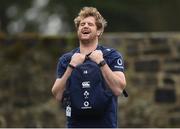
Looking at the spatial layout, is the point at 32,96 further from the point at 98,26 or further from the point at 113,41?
the point at 98,26

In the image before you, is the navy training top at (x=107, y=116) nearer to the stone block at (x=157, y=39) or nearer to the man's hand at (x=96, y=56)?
the man's hand at (x=96, y=56)

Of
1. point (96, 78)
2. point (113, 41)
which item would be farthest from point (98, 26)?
point (113, 41)

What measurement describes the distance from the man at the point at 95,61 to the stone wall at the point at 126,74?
5511mm

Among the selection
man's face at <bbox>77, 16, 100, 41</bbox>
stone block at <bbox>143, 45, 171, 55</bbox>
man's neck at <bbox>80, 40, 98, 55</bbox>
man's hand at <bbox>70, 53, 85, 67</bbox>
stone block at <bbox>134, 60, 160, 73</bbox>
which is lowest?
stone block at <bbox>134, 60, 160, 73</bbox>

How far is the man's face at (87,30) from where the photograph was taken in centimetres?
618

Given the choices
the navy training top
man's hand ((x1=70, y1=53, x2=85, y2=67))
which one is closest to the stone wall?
the navy training top

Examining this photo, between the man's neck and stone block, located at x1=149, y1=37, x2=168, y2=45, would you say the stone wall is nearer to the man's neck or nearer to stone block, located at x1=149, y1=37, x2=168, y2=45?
stone block, located at x1=149, y1=37, x2=168, y2=45

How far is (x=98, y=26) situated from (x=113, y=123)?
0.73 m

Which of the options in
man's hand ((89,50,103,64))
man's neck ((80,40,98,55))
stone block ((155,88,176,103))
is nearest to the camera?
man's hand ((89,50,103,64))

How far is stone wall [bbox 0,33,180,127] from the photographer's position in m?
11.8

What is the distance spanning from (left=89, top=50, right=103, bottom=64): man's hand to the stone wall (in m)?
5.63

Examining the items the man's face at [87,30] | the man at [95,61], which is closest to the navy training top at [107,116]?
the man at [95,61]

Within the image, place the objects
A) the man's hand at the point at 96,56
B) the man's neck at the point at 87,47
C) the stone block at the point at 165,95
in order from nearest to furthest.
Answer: the man's hand at the point at 96,56 < the man's neck at the point at 87,47 < the stone block at the point at 165,95

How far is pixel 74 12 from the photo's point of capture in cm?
2744
